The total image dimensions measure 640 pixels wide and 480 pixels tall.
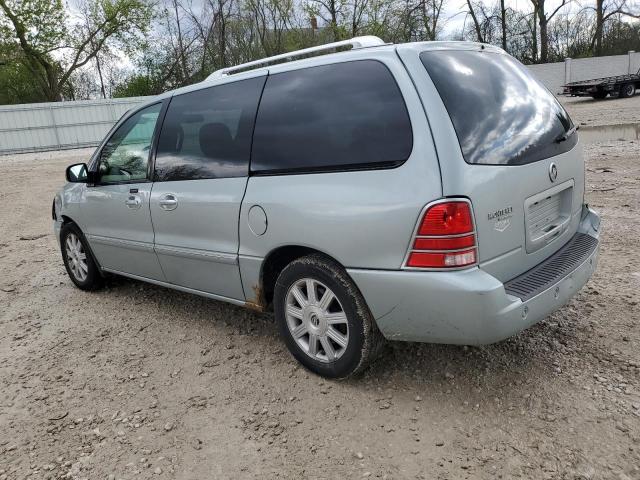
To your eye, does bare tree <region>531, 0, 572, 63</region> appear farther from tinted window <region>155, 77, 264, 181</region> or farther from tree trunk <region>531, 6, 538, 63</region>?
tinted window <region>155, 77, 264, 181</region>

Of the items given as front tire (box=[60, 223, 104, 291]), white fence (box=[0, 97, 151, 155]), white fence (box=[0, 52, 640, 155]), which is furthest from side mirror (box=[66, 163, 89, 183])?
white fence (box=[0, 52, 640, 155])

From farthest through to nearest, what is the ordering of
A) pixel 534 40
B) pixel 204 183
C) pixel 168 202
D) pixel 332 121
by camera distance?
pixel 534 40
pixel 168 202
pixel 204 183
pixel 332 121

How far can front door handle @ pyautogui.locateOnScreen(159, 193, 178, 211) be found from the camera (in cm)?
368

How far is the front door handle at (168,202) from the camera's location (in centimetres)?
368

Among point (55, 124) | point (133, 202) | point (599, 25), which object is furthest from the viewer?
point (599, 25)

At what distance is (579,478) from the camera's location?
7.18 feet

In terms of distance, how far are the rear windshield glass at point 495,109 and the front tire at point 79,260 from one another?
367cm

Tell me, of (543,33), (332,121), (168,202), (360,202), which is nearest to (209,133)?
(168,202)

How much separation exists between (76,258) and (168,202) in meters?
1.96

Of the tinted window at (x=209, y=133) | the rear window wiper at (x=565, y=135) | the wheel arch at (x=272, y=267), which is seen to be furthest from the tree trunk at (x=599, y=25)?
the wheel arch at (x=272, y=267)

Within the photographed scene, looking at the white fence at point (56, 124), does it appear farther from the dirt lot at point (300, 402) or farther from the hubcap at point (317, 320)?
the hubcap at point (317, 320)

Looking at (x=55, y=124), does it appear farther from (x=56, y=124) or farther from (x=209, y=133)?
(x=209, y=133)

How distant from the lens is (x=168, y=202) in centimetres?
372

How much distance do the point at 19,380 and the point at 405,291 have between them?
266 cm
